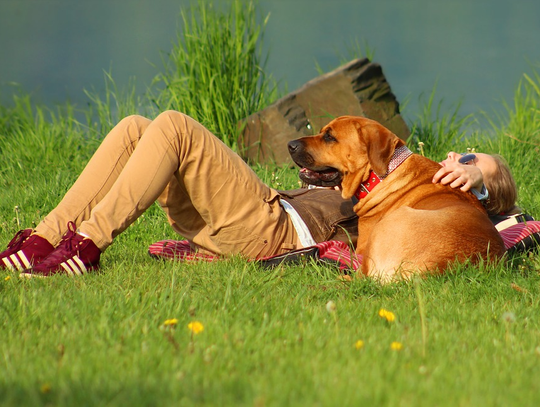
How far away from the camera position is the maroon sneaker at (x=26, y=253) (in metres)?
3.87

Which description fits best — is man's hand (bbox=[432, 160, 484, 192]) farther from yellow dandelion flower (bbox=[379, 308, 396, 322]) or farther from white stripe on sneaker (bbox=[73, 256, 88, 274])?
white stripe on sneaker (bbox=[73, 256, 88, 274])

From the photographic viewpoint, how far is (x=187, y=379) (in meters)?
2.11

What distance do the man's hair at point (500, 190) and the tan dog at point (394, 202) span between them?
485 millimetres

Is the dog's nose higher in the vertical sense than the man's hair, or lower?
higher

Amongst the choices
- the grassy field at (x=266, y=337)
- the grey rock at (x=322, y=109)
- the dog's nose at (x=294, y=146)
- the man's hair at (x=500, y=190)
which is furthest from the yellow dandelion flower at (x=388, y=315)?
the grey rock at (x=322, y=109)

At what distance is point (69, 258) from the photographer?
3805 millimetres

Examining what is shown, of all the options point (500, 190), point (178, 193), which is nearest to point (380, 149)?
point (500, 190)

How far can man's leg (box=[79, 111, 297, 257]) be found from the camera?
3.83 meters

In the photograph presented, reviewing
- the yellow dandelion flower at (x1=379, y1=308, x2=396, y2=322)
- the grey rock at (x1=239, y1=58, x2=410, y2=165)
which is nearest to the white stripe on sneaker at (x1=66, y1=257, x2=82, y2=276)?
the yellow dandelion flower at (x1=379, y1=308, x2=396, y2=322)

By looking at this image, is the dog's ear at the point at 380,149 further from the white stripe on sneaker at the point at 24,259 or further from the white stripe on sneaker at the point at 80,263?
the white stripe on sneaker at the point at 24,259

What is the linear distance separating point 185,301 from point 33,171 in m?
5.27

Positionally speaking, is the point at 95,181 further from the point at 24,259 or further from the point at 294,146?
the point at 294,146

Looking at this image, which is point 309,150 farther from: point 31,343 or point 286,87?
point 286,87

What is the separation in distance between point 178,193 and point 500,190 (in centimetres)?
233
